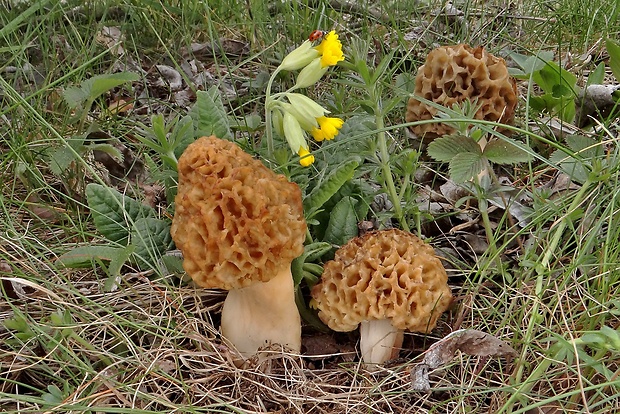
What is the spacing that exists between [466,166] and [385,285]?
1.79ft

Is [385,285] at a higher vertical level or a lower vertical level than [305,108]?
lower

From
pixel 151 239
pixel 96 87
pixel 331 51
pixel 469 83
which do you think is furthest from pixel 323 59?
pixel 96 87

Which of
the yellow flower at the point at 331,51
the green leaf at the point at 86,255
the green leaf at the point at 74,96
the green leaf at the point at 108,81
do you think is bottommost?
the green leaf at the point at 86,255

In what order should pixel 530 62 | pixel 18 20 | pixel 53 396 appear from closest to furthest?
1. pixel 53 396
2. pixel 18 20
3. pixel 530 62

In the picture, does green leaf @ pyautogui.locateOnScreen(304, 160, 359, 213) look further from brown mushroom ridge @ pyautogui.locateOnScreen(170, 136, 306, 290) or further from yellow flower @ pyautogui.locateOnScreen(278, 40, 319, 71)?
yellow flower @ pyautogui.locateOnScreen(278, 40, 319, 71)

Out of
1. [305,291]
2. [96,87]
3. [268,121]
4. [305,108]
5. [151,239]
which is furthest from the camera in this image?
[96,87]

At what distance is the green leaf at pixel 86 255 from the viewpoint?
2.41 m

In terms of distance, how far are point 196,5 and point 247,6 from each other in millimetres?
411

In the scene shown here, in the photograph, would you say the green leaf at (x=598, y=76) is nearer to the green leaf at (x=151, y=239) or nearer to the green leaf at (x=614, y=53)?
the green leaf at (x=614, y=53)

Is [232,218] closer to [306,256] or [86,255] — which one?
[306,256]

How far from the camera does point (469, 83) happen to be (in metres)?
3.09

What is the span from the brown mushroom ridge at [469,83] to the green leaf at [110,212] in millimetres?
1422

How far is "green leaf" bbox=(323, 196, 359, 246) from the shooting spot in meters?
2.52

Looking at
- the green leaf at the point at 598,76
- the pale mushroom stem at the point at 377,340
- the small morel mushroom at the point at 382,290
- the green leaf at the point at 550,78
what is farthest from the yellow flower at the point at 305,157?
the green leaf at the point at 598,76
